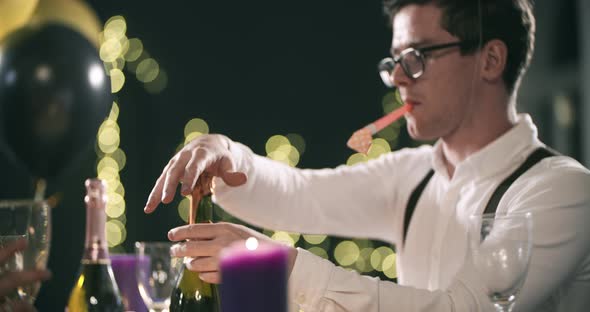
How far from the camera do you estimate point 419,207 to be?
6.12 ft

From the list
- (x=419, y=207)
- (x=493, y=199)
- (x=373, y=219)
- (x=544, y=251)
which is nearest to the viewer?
(x=544, y=251)

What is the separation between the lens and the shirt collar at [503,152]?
5.41ft

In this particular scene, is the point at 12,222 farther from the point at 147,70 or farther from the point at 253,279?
the point at 147,70

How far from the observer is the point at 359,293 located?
115 cm

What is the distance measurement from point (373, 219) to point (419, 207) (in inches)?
7.7

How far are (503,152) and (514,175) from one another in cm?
7

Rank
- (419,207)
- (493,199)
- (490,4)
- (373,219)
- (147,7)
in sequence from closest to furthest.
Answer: (493,199) < (490,4) < (419,207) < (373,219) < (147,7)

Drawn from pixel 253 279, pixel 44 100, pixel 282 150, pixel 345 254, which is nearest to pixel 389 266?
pixel 345 254

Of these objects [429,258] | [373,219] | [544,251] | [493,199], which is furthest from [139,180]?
[544,251]

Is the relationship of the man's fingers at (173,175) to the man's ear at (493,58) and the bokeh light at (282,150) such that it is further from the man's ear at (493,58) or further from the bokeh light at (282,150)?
the bokeh light at (282,150)

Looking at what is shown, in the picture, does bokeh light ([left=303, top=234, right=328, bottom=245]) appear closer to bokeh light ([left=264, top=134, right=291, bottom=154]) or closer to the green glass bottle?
bokeh light ([left=264, top=134, right=291, bottom=154])

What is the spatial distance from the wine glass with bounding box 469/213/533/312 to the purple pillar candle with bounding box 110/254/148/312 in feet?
1.96

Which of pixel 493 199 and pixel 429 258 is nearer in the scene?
pixel 493 199

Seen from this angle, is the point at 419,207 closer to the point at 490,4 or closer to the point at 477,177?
the point at 477,177
